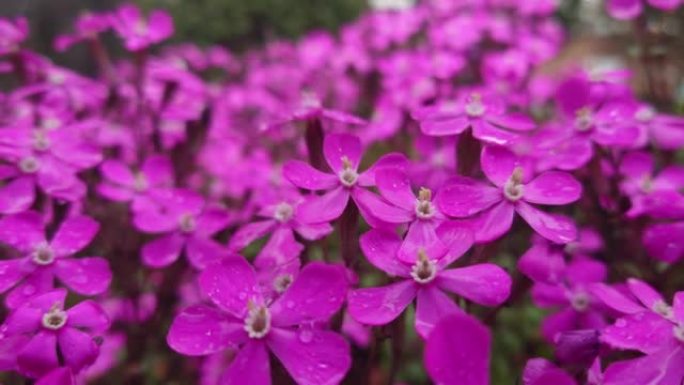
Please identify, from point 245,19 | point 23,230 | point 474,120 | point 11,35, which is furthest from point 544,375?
point 245,19

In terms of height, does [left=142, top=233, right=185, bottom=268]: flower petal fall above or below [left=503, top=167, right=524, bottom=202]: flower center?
below

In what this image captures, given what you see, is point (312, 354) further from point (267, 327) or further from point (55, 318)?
point (55, 318)

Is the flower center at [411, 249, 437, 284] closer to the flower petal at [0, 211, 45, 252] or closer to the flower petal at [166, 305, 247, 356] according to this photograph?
the flower petal at [166, 305, 247, 356]

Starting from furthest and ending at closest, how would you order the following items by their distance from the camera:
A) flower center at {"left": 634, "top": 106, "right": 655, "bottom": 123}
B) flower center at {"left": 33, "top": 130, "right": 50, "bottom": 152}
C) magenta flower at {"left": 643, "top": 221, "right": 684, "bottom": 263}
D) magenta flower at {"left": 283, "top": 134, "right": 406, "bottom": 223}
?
flower center at {"left": 634, "top": 106, "right": 655, "bottom": 123} < flower center at {"left": 33, "top": 130, "right": 50, "bottom": 152} < magenta flower at {"left": 643, "top": 221, "right": 684, "bottom": 263} < magenta flower at {"left": 283, "top": 134, "right": 406, "bottom": 223}

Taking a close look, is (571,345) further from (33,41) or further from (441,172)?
(33,41)

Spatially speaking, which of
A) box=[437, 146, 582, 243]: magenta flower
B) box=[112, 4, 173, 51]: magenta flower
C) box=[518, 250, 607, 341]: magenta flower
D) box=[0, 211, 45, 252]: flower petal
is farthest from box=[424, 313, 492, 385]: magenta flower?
box=[112, 4, 173, 51]: magenta flower

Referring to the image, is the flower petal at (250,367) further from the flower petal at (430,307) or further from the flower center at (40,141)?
the flower center at (40,141)

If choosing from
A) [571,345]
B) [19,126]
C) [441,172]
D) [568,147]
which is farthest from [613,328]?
[19,126]


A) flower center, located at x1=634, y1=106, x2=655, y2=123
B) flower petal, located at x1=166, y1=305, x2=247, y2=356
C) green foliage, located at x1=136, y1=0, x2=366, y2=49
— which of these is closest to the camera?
flower petal, located at x1=166, y1=305, x2=247, y2=356
